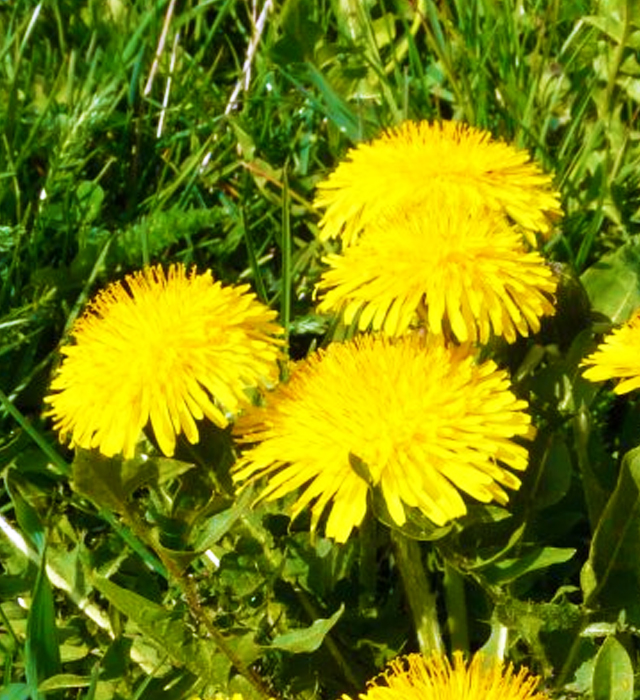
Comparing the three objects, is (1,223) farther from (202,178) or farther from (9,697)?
(9,697)

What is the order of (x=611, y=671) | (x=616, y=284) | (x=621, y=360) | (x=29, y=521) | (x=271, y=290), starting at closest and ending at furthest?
1. (x=611, y=671)
2. (x=621, y=360)
3. (x=29, y=521)
4. (x=616, y=284)
5. (x=271, y=290)

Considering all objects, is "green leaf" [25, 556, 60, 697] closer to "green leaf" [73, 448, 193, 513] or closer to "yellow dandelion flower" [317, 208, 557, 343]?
"green leaf" [73, 448, 193, 513]

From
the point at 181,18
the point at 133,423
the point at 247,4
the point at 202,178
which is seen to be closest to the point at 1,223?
the point at 202,178

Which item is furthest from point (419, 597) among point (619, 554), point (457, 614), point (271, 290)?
point (271, 290)

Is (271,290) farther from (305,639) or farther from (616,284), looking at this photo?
(305,639)

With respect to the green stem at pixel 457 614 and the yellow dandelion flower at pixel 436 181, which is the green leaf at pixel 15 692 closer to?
the green stem at pixel 457 614
